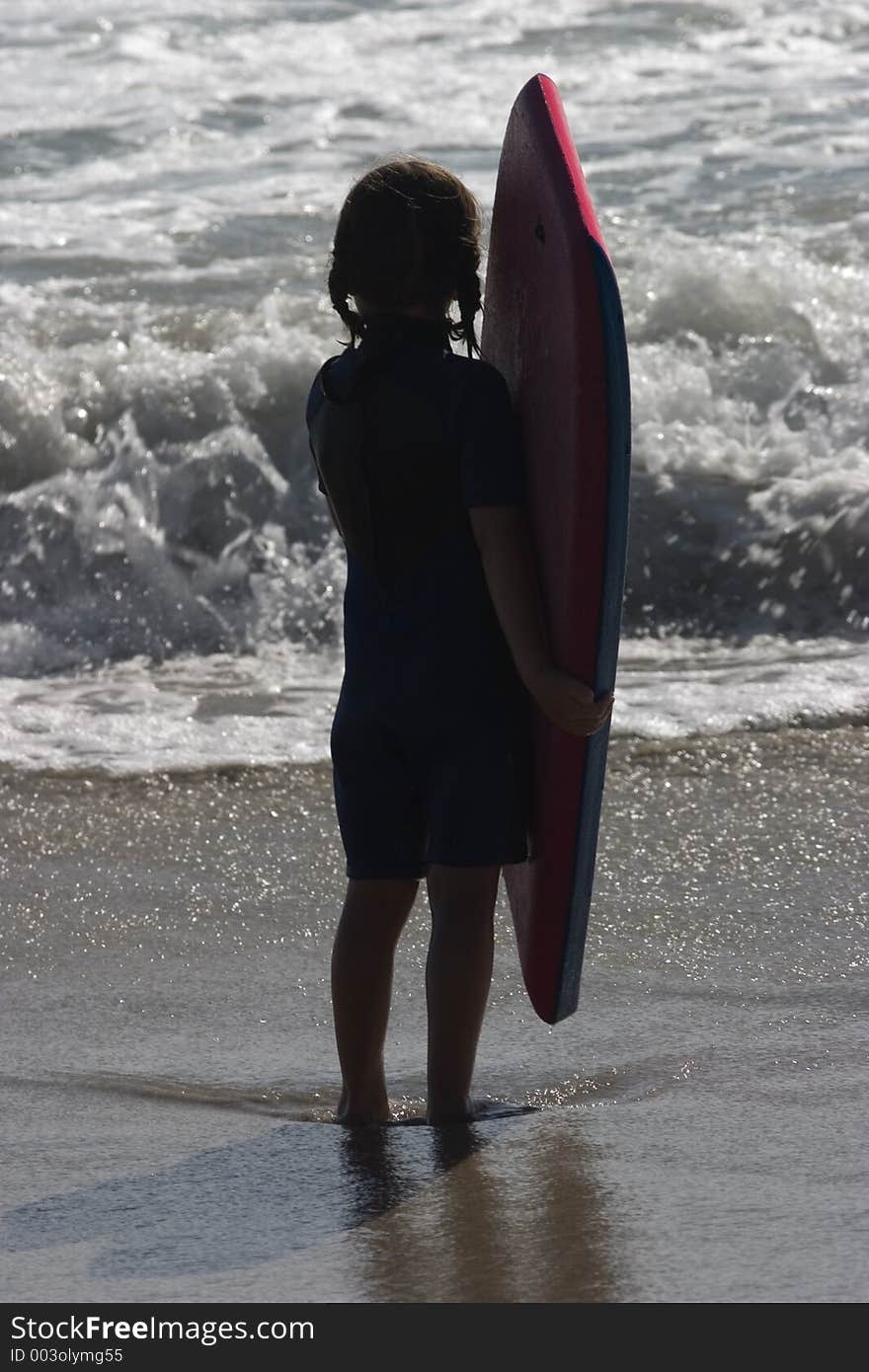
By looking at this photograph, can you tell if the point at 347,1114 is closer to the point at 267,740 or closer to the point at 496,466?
the point at 496,466

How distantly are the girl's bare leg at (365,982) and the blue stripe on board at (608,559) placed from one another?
0.23m

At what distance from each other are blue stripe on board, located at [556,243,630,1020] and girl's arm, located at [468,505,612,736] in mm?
35

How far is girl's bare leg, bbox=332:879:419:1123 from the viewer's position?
242 centimetres

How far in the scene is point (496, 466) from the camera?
221cm

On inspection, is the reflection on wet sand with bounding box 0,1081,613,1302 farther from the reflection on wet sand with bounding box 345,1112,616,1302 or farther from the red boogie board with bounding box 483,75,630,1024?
the red boogie board with bounding box 483,75,630,1024

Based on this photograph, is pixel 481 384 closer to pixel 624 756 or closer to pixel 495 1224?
pixel 495 1224

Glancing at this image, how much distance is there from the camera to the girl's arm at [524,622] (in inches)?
87.0

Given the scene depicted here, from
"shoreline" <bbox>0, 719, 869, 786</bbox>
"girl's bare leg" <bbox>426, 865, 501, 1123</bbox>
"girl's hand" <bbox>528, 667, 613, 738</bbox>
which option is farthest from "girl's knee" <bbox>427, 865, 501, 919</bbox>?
"shoreline" <bbox>0, 719, 869, 786</bbox>

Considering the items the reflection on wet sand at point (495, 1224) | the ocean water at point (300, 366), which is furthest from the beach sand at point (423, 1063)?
the ocean water at point (300, 366)

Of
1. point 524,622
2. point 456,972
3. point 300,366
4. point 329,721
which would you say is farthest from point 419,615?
point 300,366

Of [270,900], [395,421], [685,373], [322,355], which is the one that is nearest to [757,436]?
[685,373]

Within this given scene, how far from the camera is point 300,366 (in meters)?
6.08

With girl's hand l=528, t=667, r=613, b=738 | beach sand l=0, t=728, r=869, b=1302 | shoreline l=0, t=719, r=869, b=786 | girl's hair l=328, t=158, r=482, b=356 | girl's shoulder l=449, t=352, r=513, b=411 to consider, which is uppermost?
girl's hair l=328, t=158, r=482, b=356
